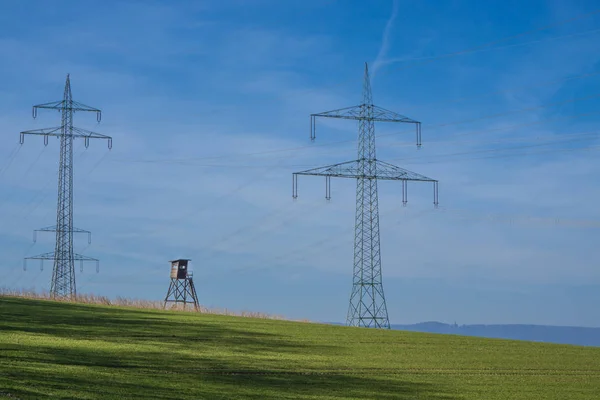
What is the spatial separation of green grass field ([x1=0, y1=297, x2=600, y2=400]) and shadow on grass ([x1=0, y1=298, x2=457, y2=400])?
36mm

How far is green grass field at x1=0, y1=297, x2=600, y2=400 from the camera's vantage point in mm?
19969

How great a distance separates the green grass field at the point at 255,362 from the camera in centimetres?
1997

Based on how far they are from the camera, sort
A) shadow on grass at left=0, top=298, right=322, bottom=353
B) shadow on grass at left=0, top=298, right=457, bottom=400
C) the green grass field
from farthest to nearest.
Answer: shadow on grass at left=0, top=298, right=322, bottom=353
the green grass field
shadow on grass at left=0, top=298, right=457, bottom=400

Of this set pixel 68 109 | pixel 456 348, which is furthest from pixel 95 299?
pixel 456 348

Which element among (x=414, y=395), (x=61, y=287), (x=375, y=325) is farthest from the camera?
(x=61, y=287)

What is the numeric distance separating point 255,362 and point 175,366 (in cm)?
352

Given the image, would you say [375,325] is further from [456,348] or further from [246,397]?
[246,397]

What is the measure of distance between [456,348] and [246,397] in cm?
2012

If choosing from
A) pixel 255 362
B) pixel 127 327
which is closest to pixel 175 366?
pixel 255 362

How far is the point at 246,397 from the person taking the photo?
1916cm

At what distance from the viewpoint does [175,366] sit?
24141 millimetres

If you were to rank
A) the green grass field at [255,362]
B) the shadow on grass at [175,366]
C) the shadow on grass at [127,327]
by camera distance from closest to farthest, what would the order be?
the shadow on grass at [175,366]
the green grass field at [255,362]
the shadow on grass at [127,327]

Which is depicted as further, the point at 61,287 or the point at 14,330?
the point at 61,287

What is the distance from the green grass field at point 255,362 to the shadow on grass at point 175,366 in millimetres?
36
